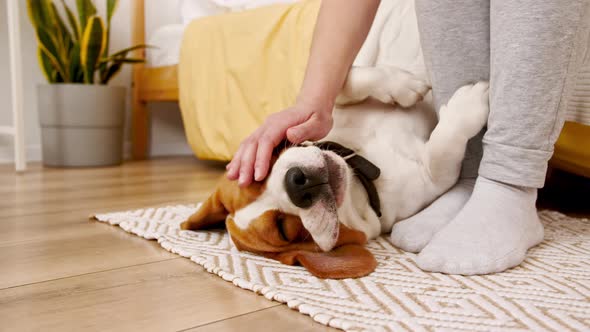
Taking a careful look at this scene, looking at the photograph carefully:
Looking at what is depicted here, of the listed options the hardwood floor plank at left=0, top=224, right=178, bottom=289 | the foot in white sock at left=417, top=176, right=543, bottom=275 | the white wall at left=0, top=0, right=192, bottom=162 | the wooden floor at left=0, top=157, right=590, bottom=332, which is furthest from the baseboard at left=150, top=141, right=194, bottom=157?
the foot in white sock at left=417, top=176, right=543, bottom=275

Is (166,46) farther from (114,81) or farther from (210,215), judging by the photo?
(210,215)

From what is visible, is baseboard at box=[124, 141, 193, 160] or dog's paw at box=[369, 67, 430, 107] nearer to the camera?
dog's paw at box=[369, 67, 430, 107]

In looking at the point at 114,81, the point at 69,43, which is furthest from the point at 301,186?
the point at 114,81

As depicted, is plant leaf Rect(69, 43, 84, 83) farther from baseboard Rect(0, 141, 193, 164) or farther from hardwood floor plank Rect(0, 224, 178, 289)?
hardwood floor plank Rect(0, 224, 178, 289)

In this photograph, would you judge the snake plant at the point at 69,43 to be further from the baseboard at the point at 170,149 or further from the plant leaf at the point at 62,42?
the baseboard at the point at 170,149

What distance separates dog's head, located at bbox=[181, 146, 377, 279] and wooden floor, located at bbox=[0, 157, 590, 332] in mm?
123

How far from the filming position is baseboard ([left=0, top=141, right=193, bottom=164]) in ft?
8.71

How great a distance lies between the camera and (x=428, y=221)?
3.44 ft

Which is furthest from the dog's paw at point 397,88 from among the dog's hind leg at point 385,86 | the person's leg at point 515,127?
the person's leg at point 515,127

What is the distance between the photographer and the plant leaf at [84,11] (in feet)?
8.17

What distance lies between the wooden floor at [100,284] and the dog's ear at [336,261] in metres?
0.12

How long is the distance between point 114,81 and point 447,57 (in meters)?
2.36

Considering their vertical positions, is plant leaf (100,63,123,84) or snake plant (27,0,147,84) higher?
snake plant (27,0,147,84)

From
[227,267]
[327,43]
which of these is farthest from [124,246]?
[327,43]
